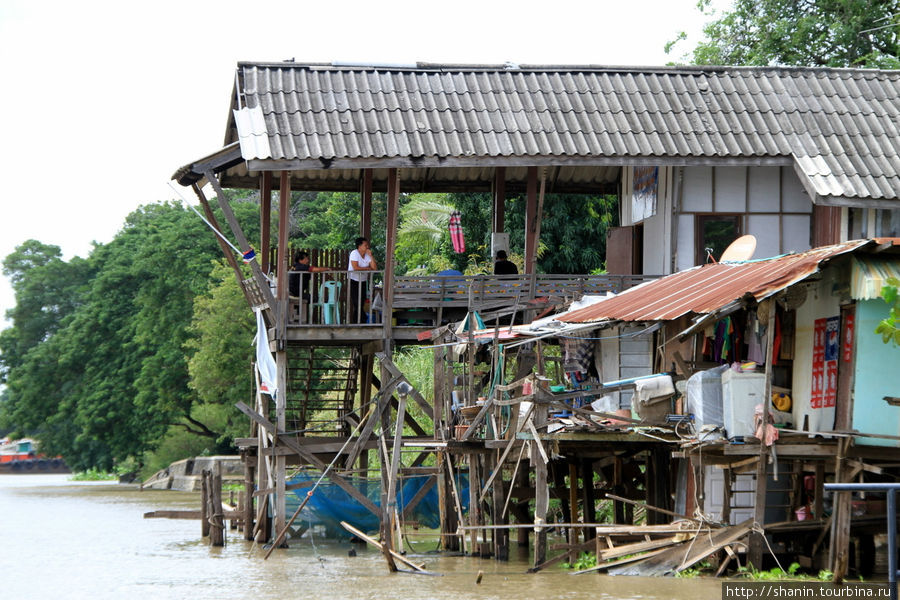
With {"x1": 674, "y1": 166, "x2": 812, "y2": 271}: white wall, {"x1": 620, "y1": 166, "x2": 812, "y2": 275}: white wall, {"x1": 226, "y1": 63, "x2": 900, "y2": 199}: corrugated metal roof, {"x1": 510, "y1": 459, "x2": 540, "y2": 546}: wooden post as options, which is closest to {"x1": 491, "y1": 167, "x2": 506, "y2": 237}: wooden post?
{"x1": 226, "y1": 63, "x2": 900, "y2": 199}: corrugated metal roof

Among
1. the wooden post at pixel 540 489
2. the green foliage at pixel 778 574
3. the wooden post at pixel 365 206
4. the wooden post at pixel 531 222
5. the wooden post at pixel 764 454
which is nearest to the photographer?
the wooden post at pixel 764 454

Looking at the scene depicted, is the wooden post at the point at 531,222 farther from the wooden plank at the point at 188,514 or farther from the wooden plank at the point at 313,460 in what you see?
the wooden plank at the point at 188,514

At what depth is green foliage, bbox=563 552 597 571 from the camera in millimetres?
15146

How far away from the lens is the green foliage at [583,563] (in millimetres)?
15146

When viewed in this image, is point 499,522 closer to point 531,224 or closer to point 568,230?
point 531,224

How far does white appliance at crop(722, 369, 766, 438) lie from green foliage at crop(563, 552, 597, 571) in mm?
2991

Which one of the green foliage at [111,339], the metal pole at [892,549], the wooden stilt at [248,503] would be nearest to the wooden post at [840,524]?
the metal pole at [892,549]

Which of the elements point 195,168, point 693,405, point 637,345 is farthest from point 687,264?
point 195,168

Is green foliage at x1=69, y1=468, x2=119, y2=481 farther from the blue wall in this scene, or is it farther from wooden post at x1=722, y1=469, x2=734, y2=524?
the blue wall

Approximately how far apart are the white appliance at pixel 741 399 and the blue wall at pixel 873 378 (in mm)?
968

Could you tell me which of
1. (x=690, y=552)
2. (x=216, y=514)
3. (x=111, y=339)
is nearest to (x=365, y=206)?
(x=216, y=514)

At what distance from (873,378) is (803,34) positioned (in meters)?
15.4

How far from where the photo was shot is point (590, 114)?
18.8m

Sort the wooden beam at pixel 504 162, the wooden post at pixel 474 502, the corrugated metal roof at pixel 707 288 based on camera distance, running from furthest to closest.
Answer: the wooden post at pixel 474 502 → the wooden beam at pixel 504 162 → the corrugated metal roof at pixel 707 288
